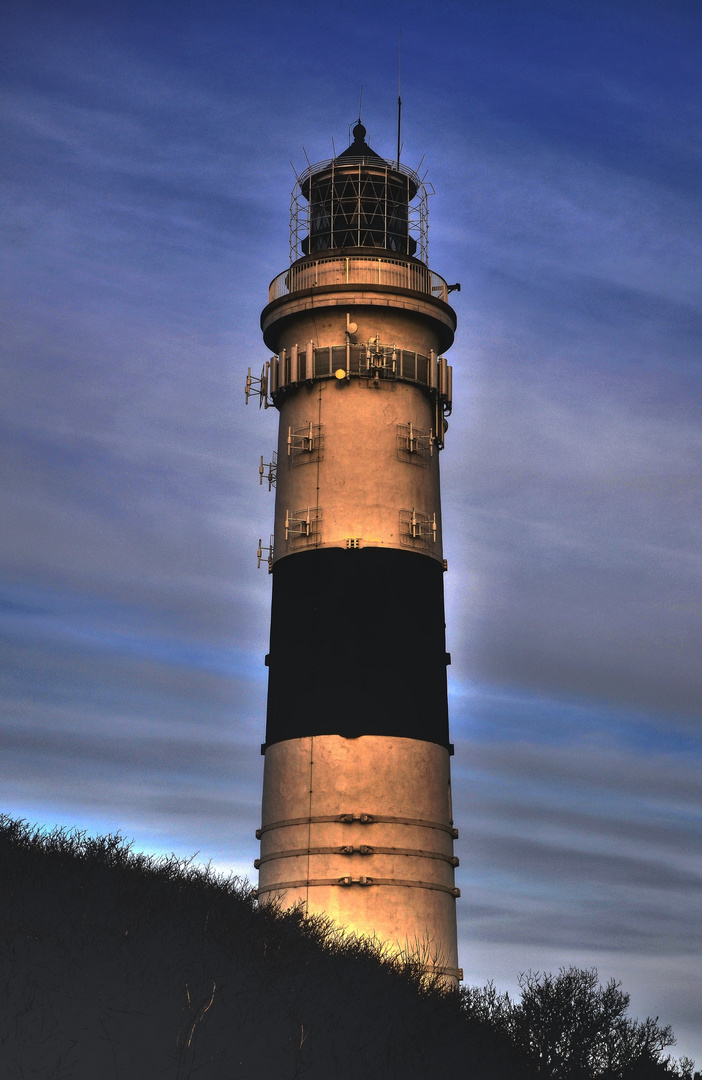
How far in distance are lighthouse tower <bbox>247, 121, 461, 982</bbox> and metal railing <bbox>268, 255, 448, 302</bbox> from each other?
0.06m

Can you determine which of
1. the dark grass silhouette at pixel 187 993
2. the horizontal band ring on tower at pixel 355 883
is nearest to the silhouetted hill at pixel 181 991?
the dark grass silhouette at pixel 187 993

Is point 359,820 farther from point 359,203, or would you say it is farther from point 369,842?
point 359,203

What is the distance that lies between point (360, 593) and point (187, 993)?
60.7 feet

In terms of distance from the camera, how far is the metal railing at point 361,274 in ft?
129

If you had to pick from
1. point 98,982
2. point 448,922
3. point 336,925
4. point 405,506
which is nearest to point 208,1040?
point 98,982

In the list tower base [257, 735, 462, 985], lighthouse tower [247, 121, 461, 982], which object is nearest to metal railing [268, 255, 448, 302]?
lighthouse tower [247, 121, 461, 982]

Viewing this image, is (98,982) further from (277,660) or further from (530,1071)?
(277,660)

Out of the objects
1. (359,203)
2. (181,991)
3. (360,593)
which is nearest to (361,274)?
(359,203)

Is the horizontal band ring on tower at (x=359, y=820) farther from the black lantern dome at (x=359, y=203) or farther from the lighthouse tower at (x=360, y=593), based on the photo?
the black lantern dome at (x=359, y=203)

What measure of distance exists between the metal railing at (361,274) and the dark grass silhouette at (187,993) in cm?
1887

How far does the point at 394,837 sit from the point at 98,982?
672 inches

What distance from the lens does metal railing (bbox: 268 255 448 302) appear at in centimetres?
3938

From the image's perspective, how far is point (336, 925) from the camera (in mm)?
33812

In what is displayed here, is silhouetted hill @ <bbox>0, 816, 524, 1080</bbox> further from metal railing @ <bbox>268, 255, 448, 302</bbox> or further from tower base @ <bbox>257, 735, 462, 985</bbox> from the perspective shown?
metal railing @ <bbox>268, 255, 448, 302</bbox>
